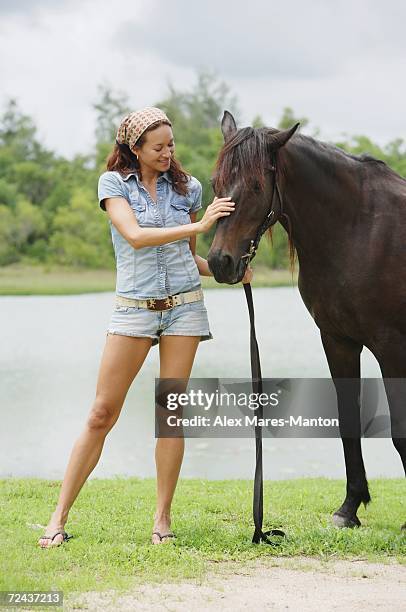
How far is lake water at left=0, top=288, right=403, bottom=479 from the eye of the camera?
274 inches

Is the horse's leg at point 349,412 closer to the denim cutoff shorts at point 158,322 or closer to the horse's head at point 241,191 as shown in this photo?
the denim cutoff shorts at point 158,322

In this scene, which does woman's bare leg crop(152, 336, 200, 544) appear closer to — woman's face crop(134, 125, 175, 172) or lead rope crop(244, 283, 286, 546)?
lead rope crop(244, 283, 286, 546)

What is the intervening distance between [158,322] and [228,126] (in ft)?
2.81

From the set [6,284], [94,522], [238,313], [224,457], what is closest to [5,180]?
[6,284]

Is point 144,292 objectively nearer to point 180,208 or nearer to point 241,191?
point 180,208

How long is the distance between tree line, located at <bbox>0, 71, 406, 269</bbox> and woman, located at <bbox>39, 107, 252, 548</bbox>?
942 inches

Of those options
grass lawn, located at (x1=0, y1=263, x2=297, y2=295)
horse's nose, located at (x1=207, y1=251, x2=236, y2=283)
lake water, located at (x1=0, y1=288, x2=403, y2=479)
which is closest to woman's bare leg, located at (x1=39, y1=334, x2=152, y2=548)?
horse's nose, located at (x1=207, y1=251, x2=236, y2=283)

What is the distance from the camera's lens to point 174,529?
3.78m

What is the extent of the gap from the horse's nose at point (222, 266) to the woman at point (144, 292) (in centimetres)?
29

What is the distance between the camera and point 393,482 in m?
5.45

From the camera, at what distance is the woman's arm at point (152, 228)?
3.24 metres

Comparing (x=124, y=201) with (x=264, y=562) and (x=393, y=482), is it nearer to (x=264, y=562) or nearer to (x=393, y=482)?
(x=264, y=562)

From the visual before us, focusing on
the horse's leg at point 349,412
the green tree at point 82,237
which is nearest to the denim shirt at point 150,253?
the horse's leg at point 349,412

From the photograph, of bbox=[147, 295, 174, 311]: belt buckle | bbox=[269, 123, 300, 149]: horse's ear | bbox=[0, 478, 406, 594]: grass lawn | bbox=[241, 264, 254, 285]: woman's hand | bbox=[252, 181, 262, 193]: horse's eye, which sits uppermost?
bbox=[269, 123, 300, 149]: horse's ear
